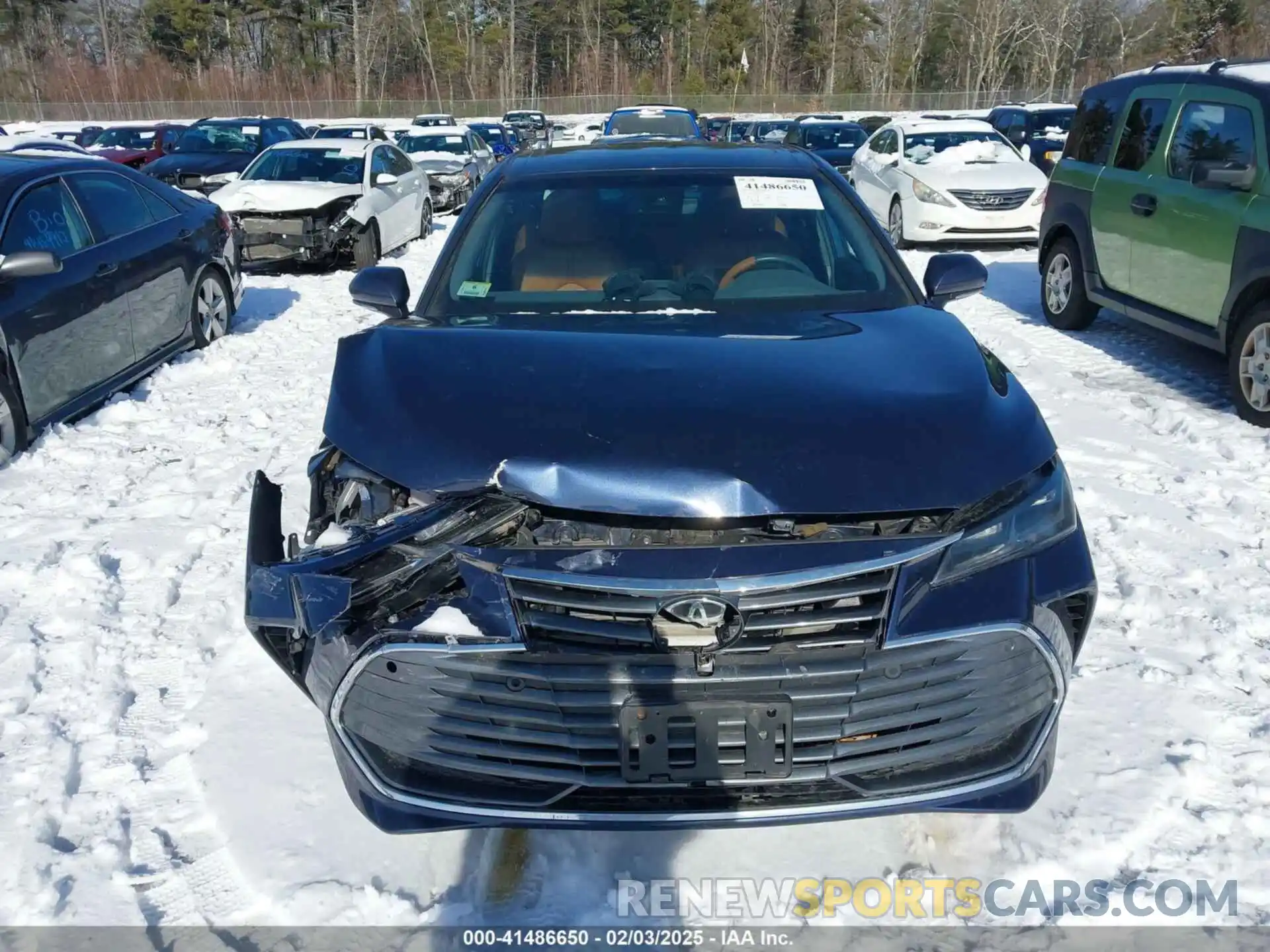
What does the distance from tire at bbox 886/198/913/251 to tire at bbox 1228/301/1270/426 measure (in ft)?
23.2

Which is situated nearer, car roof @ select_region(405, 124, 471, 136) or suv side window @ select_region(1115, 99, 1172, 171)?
suv side window @ select_region(1115, 99, 1172, 171)

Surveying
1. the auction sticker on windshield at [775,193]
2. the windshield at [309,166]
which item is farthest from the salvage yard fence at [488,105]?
the auction sticker on windshield at [775,193]

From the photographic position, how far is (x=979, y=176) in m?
12.8

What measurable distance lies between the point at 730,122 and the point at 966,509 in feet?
114

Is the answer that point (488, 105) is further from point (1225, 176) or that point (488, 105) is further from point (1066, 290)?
point (1225, 176)

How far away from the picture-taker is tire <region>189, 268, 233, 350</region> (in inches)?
320

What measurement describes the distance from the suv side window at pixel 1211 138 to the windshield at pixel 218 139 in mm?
16174

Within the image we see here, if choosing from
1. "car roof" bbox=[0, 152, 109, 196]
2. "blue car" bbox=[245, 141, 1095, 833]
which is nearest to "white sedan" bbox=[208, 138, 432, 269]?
"car roof" bbox=[0, 152, 109, 196]

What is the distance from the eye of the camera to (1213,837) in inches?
108

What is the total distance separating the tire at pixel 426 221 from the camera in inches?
580

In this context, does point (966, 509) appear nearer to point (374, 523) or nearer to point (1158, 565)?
point (374, 523)

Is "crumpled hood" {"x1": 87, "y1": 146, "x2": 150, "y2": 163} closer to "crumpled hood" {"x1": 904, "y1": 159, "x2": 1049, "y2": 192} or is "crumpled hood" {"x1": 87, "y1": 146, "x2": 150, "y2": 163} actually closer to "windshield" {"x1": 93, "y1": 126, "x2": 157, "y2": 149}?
"windshield" {"x1": 93, "y1": 126, "x2": 157, "y2": 149}

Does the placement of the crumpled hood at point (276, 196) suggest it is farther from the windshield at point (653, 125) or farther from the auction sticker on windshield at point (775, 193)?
the auction sticker on windshield at point (775, 193)

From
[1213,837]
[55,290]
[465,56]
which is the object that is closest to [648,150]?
[1213,837]
